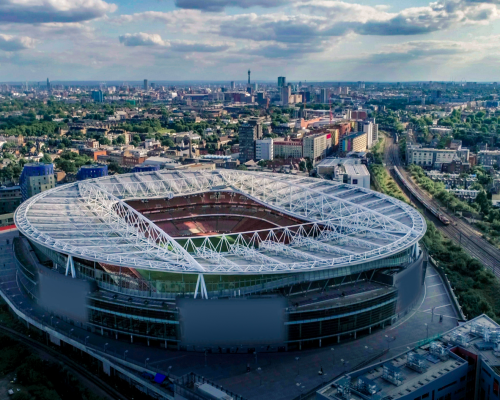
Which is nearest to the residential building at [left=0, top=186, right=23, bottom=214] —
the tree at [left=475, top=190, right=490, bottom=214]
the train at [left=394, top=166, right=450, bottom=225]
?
the train at [left=394, top=166, right=450, bottom=225]

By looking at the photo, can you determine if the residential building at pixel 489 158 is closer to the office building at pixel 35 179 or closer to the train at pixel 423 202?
the train at pixel 423 202

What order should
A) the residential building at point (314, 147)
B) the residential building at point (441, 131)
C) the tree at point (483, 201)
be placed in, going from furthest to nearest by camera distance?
1. the residential building at point (441, 131)
2. the residential building at point (314, 147)
3. the tree at point (483, 201)

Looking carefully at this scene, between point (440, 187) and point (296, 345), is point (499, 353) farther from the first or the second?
point (440, 187)

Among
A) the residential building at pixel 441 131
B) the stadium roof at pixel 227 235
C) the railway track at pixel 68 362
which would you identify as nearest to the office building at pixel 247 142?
the stadium roof at pixel 227 235

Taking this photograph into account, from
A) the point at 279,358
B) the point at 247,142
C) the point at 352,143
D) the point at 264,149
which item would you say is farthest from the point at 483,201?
the point at 279,358

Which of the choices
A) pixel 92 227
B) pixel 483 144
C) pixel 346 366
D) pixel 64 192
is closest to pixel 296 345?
pixel 346 366

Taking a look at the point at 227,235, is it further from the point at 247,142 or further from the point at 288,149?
the point at 288,149
